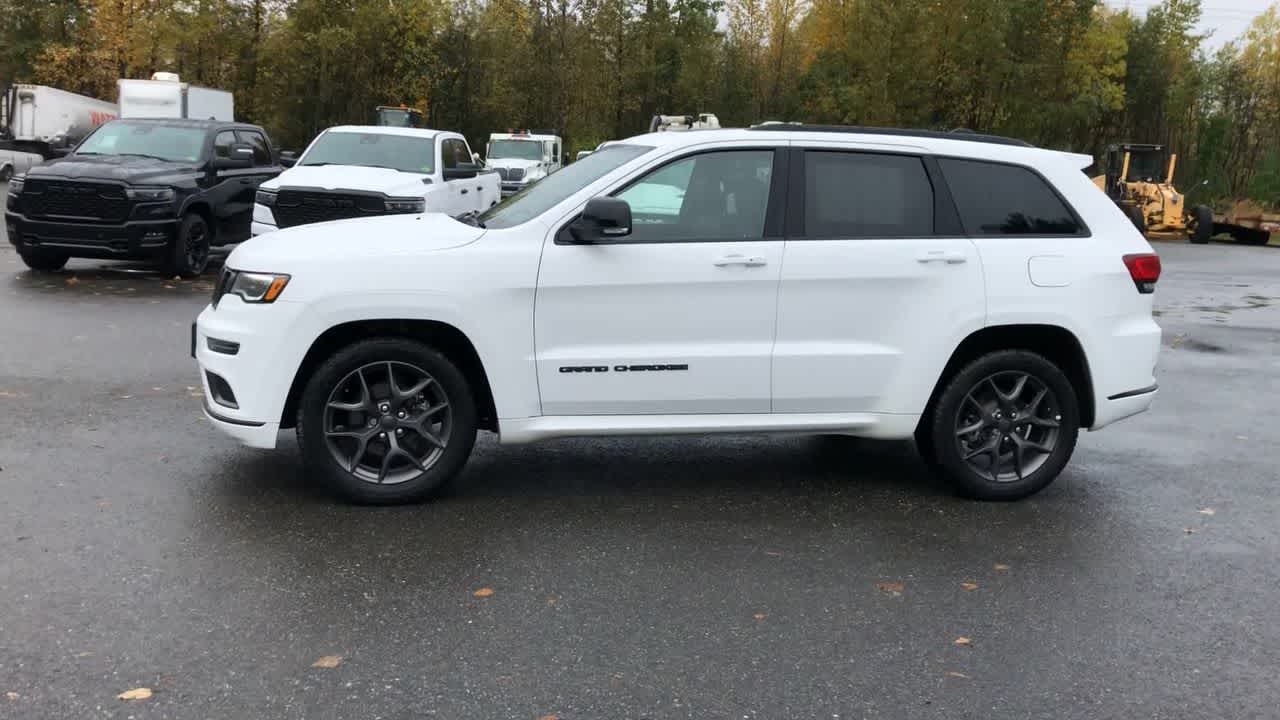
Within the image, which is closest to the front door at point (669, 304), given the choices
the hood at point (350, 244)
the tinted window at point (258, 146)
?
the hood at point (350, 244)

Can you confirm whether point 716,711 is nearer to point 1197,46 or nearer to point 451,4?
point 451,4

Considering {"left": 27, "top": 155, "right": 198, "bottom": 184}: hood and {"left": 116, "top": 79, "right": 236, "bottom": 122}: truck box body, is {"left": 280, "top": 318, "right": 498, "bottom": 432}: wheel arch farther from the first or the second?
{"left": 116, "top": 79, "right": 236, "bottom": 122}: truck box body

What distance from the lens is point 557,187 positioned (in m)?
6.43

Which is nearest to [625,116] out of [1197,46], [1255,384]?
[1197,46]

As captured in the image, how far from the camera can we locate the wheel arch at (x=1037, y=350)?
254 inches

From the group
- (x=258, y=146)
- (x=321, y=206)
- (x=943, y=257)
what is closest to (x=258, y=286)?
(x=943, y=257)

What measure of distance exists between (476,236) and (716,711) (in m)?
2.82

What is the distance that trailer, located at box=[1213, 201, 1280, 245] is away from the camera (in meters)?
34.4

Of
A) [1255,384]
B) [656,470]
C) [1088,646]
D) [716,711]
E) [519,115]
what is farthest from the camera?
[519,115]

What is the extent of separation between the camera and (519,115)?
5416 cm

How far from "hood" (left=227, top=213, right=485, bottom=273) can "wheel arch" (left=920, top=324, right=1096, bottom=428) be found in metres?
2.45

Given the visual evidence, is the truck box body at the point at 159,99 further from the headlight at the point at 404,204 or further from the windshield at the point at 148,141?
the headlight at the point at 404,204

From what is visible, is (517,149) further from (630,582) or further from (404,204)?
(630,582)

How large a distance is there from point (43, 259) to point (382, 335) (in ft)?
35.6
